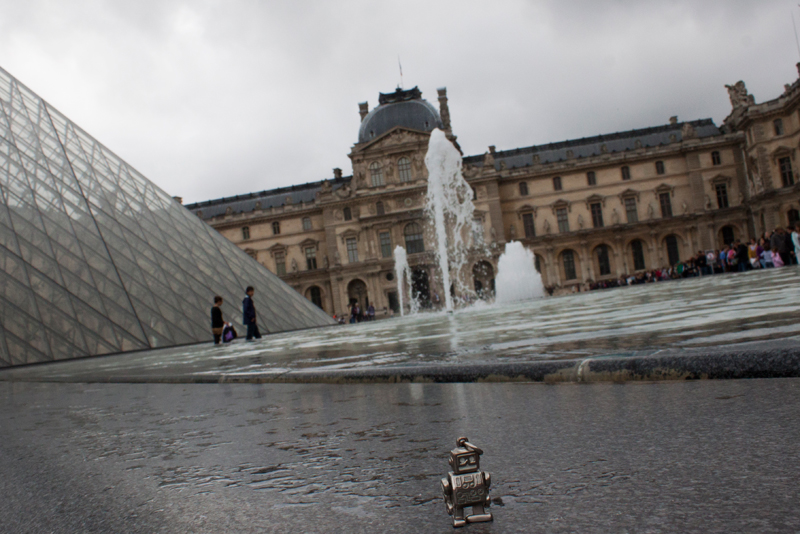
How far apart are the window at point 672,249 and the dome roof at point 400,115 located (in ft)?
68.7

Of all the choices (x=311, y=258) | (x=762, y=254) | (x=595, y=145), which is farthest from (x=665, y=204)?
(x=762, y=254)

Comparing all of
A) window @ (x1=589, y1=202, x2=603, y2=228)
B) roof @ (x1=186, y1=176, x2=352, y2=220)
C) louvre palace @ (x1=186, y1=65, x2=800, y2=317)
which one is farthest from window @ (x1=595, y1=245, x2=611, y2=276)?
roof @ (x1=186, y1=176, x2=352, y2=220)

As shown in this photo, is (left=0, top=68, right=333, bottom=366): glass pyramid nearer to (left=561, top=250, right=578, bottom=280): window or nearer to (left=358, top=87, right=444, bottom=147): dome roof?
(left=358, top=87, right=444, bottom=147): dome roof

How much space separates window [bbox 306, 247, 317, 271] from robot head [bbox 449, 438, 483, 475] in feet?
192

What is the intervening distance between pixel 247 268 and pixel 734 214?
145 feet

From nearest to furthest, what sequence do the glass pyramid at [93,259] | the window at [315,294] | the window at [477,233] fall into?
the glass pyramid at [93,259] → the window at [477,233] → the window at [315,294]

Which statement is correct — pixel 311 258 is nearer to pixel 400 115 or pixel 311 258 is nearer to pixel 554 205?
pixel 400 115

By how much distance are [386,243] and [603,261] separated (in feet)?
58.9

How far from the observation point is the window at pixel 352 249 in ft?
184

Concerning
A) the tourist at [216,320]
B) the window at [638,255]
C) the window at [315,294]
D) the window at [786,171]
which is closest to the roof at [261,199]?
the window at [315,294]

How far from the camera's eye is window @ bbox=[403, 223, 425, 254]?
5456 centimetres

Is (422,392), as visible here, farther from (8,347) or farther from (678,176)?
(678,176)

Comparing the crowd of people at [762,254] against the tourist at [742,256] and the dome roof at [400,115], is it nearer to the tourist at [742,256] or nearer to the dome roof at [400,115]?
the tourist at [742,256]

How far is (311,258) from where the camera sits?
59.8 meters
